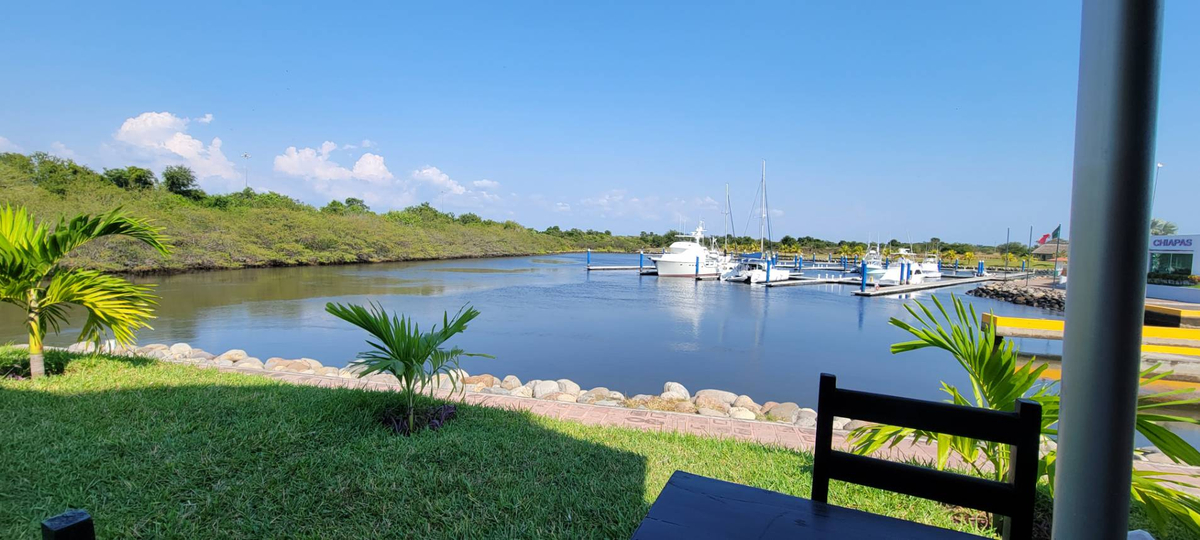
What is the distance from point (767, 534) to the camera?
1.25 meters

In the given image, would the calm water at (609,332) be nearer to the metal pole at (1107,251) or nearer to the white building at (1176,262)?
the metal pole at (1107,251)

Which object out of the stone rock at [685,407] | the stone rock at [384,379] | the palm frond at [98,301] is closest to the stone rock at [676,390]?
the stone rock at [685,407]

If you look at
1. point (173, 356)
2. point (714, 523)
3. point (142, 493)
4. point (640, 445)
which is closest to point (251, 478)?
point (142, 493)

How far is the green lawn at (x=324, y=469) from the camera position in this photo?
7.23ft

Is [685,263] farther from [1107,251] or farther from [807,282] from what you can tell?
[1107,251]

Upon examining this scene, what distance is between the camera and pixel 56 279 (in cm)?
399

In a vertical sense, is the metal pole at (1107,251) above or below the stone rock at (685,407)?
above

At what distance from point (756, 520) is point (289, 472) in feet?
7.84

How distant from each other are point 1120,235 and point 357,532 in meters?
2.54

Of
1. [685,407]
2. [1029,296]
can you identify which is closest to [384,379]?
[685,407]

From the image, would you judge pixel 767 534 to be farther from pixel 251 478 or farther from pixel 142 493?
pixel 142 493

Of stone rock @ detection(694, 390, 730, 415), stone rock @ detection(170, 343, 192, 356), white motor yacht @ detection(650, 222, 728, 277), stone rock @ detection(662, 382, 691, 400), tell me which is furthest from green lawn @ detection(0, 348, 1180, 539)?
white motor yacht @ detection(650, 222, 728, 277)

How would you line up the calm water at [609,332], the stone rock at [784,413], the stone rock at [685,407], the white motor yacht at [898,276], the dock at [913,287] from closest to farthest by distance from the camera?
the stone rock at [784,413] < the stone rock at [685,407] < the calm water at [609,332] < the dock at [913,287] < the white motor yacht at [898,276]

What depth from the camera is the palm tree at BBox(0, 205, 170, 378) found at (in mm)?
3855
